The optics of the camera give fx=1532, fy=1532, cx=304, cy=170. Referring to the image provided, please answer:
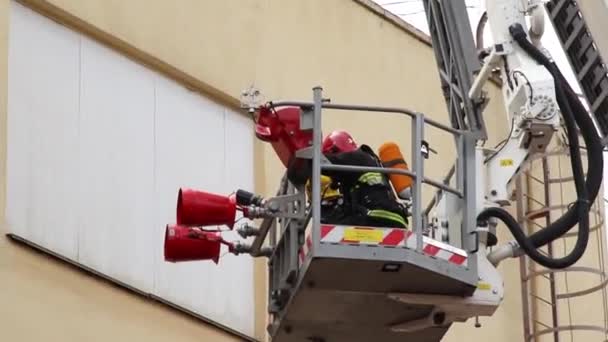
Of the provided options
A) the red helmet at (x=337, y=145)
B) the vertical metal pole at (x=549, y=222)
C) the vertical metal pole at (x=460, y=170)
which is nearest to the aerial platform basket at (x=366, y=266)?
the vertical metal pole at (x=460, y=170)

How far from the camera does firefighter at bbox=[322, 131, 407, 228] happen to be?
10641 mm

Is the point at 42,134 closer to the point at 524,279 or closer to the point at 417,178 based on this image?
the point at 417,178

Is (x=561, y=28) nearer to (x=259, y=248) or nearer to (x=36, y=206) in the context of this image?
(x=259, y=248)

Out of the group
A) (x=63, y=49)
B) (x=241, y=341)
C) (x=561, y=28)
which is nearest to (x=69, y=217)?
(x=63, y=49)

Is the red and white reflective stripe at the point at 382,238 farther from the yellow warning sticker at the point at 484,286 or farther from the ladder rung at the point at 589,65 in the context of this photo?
the ladder rung at the point at 589,65

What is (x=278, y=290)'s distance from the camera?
11492mm

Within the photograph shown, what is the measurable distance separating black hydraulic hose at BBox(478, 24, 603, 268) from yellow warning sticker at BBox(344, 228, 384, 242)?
54.1 inches

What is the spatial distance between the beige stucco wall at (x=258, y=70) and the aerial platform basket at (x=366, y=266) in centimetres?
247

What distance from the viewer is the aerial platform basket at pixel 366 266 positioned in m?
10.5

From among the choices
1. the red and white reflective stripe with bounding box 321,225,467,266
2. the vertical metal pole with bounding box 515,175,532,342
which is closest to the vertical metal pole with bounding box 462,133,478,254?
the red and white reflective stripe with bounding box 321,225,467,266

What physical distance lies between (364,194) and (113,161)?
4.38 meters

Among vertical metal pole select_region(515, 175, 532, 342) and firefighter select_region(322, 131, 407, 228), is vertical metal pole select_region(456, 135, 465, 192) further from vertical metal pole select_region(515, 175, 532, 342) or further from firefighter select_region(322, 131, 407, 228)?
vertical metal pole select_region(515, 175, 532, 342)

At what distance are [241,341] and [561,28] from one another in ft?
15.0

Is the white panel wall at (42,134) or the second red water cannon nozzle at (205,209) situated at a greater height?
the white panel wall at (42,134)
